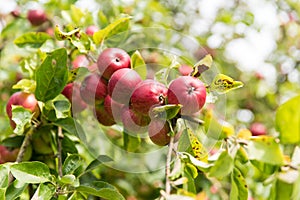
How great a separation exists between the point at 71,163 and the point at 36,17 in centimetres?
142

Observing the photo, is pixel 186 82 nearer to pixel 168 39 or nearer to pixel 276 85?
pixel 168 39

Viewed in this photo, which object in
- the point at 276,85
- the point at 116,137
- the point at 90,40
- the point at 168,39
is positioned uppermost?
the point at 90,40

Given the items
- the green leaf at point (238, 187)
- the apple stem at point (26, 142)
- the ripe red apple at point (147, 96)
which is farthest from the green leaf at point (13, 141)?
the green leaf at point (238, 187)

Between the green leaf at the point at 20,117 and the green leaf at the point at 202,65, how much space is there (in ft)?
1.65

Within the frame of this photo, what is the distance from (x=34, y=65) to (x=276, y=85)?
2.59m

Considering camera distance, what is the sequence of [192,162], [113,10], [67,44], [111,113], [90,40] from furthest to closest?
A: [113,10] < [67,44] < [90,40] < [111,113] < [192,162]

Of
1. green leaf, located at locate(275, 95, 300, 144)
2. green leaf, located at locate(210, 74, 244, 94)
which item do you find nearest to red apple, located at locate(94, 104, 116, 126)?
green leaf, located at locate(210, 74, 244, 94)

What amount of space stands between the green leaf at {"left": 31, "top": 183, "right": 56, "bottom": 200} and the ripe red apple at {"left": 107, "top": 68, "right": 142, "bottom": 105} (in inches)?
11.1

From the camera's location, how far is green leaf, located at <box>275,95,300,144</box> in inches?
32.9

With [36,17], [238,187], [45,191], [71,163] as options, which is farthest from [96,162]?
[36,17]

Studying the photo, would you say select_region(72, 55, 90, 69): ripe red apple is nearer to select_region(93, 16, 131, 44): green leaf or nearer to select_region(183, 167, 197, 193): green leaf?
select_region(93, 16, 131, 44): green leaf

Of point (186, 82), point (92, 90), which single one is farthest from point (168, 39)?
point (186, 82)

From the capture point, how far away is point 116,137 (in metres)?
2.00

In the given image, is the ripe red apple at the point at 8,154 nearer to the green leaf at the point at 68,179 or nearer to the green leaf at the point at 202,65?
the green leaf at the point at 68,179
